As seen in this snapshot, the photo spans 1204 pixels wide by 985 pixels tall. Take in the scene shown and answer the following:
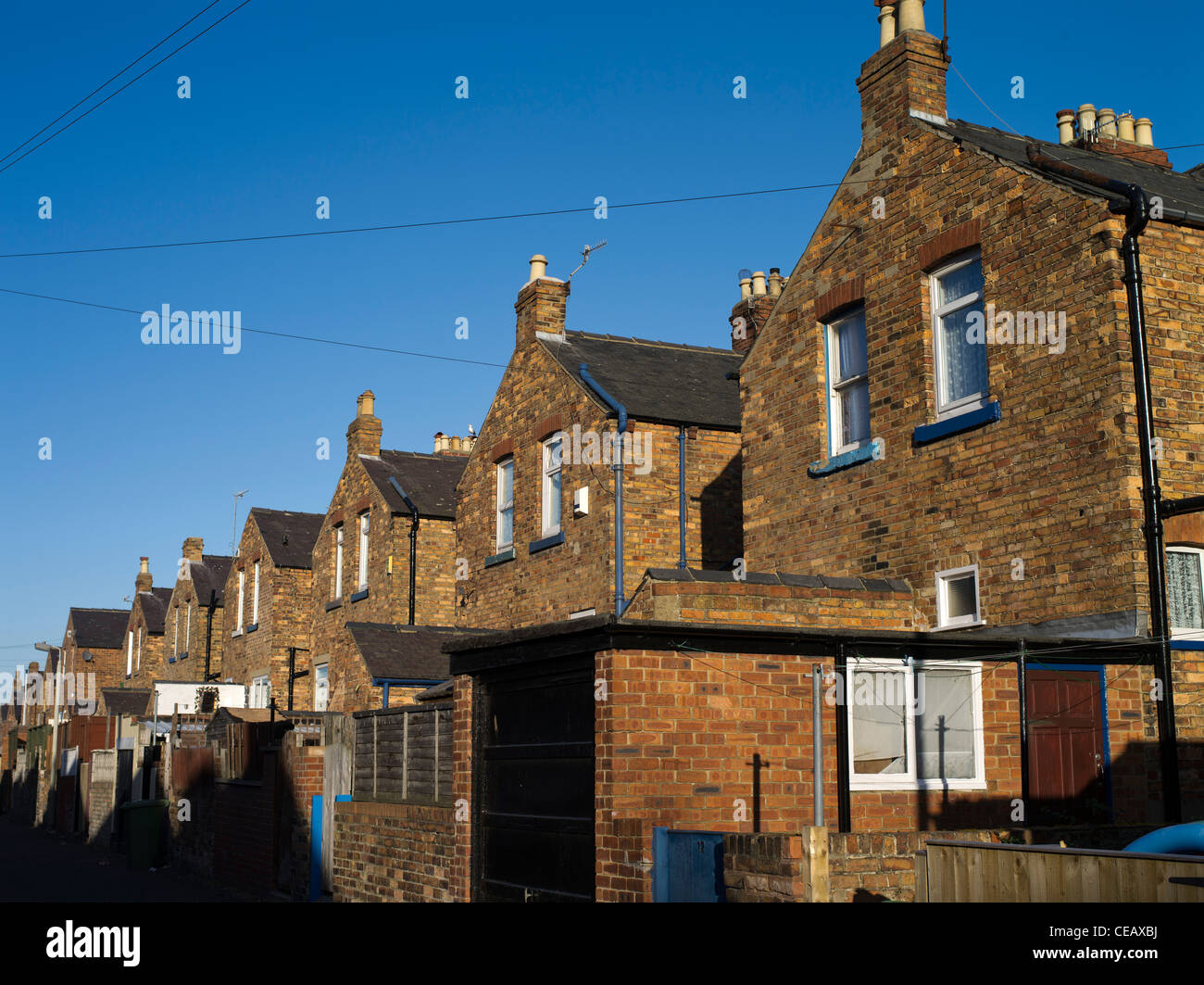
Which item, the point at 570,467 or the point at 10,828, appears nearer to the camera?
the point at 570,467

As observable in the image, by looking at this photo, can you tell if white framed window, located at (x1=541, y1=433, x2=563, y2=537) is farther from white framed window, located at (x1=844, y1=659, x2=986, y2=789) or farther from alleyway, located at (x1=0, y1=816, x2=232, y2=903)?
white framed window, located at (x1=844, y1=659, x2=986, y2=789)

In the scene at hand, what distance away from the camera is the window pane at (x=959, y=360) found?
43.5 ft

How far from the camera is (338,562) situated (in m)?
29.0

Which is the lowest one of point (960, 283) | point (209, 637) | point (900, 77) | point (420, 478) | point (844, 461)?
point (209, 637)

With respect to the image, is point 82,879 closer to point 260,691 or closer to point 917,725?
point 260,691

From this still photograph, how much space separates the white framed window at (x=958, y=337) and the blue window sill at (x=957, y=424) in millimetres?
253

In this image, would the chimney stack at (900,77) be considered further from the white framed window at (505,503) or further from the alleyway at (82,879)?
the alleyway at (82,879)

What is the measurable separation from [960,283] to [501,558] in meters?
10.5

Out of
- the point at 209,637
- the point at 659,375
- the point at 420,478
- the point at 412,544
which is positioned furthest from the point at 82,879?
the point at 209,637

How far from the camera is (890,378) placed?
1413cm

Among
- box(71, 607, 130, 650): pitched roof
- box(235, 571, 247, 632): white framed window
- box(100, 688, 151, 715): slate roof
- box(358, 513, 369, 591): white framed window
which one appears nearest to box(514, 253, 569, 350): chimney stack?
box(358, 513, 369, 591): white framed window

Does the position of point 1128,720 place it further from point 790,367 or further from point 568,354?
point 568,354

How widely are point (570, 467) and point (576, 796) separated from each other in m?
10.3
